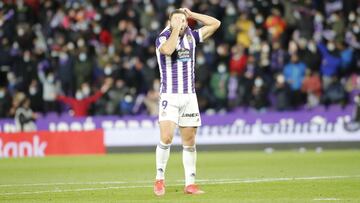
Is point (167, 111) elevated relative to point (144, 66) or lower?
elevated

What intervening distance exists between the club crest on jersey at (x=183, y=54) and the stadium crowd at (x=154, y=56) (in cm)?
1490

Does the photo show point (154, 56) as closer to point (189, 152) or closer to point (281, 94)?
point (281, 94)

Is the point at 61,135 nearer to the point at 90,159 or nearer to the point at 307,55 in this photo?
the point at 90,159

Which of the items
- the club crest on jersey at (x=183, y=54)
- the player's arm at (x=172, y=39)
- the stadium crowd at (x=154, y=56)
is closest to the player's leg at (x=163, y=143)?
the club crest on jersey at (x=183, y=54)

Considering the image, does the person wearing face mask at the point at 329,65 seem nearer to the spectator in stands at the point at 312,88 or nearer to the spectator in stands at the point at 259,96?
the spectator in stands at the point at 312,88

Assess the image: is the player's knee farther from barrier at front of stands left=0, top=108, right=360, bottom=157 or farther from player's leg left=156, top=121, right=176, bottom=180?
barrier at front of stands left=0, top=108, right=360, bottom=157

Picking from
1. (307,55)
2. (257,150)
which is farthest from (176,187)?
(307,55)

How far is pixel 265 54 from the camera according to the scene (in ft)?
92.2

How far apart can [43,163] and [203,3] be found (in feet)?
34.6

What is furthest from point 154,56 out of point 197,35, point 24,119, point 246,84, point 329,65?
point 197,35

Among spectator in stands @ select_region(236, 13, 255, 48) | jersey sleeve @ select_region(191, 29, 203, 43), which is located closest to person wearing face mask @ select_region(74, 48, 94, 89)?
spectator in stands @ select_region(236, 13, 255, 48)

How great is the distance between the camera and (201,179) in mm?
15484

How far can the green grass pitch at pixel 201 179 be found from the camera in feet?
39.4

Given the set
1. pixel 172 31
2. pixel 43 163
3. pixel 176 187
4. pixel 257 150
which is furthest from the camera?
pixel 257 150
